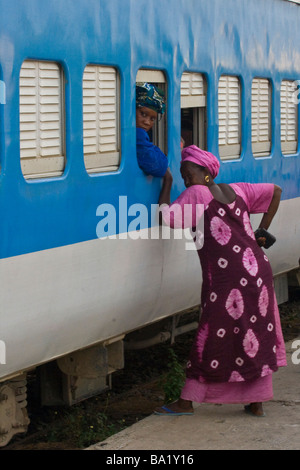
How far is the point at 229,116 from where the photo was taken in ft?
25.6

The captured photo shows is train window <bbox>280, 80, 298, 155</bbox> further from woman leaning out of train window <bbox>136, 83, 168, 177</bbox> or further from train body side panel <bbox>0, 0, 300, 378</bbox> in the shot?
woman leaning out of train window <bbox>136, 83, 168, 177</bbox>

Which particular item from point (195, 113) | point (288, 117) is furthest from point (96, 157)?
point (288, 117)

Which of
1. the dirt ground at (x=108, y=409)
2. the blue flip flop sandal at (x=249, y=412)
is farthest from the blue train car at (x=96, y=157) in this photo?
the blue flip flop sandal at (x=249, y=412)

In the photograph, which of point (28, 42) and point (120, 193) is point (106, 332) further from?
→ point (28, 42)

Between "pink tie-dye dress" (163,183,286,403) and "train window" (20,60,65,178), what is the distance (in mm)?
970

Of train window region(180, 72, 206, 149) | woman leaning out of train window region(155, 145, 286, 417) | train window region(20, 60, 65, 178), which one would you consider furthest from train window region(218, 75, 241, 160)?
train window region(20, 60, 65, 178)

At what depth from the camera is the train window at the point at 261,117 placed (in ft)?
27.2

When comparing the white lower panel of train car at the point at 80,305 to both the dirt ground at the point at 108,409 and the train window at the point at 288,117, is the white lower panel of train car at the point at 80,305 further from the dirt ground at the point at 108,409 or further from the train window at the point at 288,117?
the train window at the point at 288,117

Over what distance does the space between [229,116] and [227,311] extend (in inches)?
83.0

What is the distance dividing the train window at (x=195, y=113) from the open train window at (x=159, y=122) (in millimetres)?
367

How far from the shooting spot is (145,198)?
6441 millimetres

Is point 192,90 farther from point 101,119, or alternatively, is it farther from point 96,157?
point 96,157

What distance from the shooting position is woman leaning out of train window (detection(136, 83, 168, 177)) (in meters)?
6.35

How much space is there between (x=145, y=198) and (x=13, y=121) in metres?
1.58
